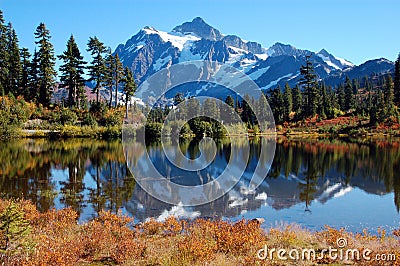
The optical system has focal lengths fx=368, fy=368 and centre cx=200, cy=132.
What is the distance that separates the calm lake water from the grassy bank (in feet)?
11.8

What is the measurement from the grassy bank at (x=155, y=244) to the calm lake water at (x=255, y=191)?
3586mm

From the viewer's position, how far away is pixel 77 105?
220 ft

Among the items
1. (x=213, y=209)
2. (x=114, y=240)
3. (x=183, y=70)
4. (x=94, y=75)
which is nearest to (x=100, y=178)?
(x=213, y=209)

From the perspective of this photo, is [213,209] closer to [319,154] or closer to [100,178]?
[100,178]

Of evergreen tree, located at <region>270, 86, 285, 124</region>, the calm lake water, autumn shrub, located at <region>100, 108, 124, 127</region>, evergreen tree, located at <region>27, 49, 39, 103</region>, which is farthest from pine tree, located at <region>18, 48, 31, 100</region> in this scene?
evergreen tree, located at <region>270, 86, 285, 124</region>

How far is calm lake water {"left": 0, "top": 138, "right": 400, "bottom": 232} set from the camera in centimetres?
1545

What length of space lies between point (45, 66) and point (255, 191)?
54593 mm

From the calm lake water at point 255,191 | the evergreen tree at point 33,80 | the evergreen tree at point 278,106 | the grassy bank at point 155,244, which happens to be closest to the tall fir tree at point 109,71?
the evergreen tree at point 33,80

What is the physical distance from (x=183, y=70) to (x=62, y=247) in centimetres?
771

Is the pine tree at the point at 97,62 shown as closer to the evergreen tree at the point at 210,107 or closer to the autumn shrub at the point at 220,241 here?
the evergreen tree at the point at 210,107

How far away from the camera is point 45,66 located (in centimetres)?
6378

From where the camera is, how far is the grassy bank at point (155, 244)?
7.98 meters

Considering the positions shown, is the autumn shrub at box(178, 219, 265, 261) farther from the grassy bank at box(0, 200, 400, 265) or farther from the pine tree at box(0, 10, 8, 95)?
the pine tree at box(0, 10, 8, 95)

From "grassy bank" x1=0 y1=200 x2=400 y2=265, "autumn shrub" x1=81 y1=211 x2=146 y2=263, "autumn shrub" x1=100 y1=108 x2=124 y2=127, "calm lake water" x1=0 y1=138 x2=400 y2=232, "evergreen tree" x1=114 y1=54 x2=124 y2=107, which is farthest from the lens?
"evergreen tree" x1=114 y1=54 x2=124 y2=107
